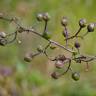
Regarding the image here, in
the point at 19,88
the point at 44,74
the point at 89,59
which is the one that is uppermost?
the point at 44,74

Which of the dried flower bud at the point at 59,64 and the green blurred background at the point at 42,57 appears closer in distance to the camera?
the dried flower bud at the point at 59,64

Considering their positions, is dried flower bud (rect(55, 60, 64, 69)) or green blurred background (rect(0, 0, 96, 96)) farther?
green blurred background (rect(0, 0, 96, 96))

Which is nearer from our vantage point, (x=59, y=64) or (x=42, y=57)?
(x=59, y=64)

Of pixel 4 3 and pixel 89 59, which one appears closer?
pixel 89 59

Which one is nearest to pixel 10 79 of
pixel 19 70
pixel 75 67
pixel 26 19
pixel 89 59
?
pixel 19 70

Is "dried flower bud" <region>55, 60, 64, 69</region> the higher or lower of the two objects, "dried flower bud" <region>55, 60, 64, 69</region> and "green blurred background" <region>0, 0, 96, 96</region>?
the lower

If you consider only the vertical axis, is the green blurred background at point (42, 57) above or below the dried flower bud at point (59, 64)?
above

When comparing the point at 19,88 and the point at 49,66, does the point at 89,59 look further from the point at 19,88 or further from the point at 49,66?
the point at 49,66

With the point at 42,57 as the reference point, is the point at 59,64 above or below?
below
